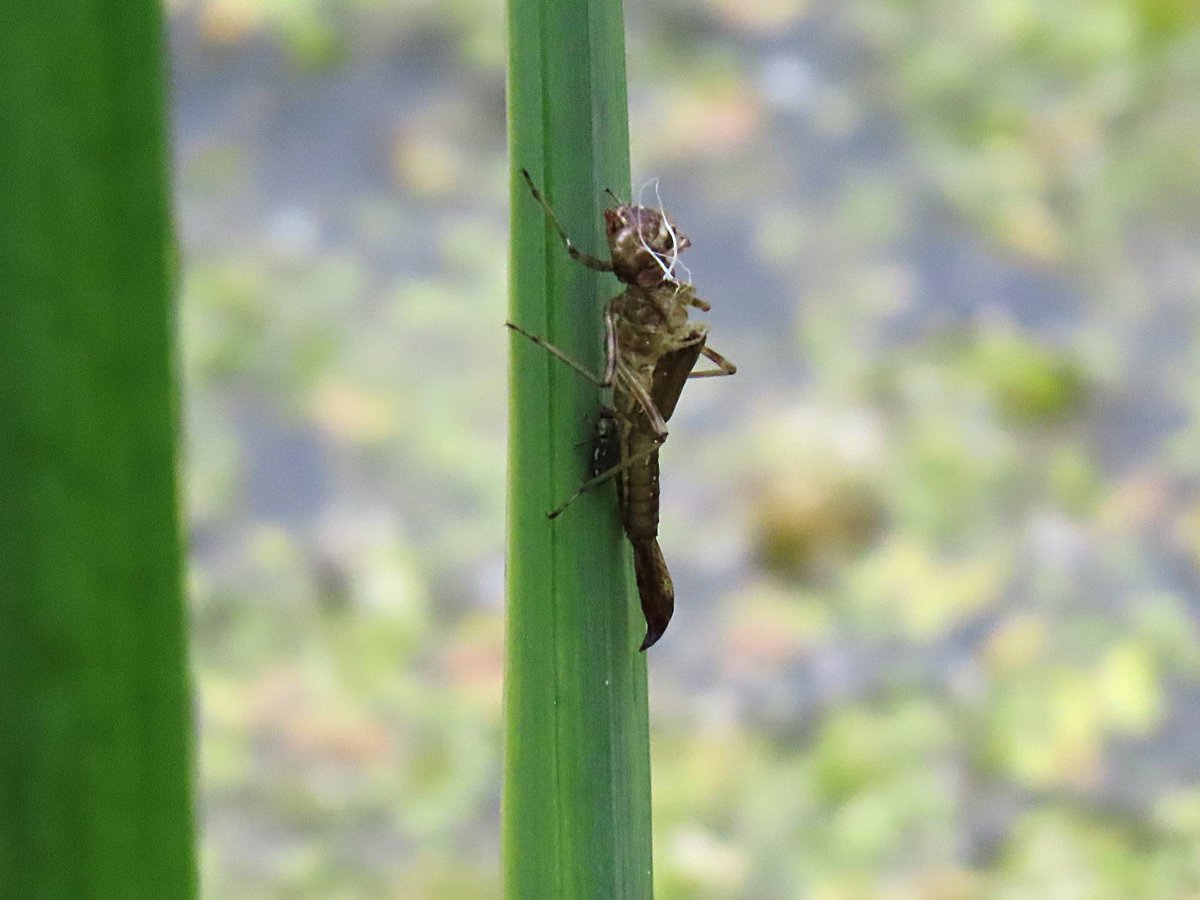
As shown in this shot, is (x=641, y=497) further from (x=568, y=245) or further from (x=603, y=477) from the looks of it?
(x=568, y=245)

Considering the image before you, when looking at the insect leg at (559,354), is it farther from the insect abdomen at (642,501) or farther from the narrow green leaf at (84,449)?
the narrow green leaf at (84,449)

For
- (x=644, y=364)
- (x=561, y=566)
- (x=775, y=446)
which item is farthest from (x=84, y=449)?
(x=775, y=446)

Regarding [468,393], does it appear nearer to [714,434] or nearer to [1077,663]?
[714,434]

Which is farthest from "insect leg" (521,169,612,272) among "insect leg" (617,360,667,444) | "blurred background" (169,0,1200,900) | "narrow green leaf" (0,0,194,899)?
"blurred background" (169,0,1200,900)

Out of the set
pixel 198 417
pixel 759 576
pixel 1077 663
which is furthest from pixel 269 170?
pixel 1077 663

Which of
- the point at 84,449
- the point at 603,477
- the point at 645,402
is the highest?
the point at 645,402

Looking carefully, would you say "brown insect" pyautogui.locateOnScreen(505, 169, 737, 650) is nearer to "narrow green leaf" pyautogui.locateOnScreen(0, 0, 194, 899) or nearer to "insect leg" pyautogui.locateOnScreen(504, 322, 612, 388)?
→ "insect leg" pyautogui.locateOnScreen(504, 322, 612, 388)

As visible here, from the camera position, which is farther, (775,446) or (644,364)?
(775,446)

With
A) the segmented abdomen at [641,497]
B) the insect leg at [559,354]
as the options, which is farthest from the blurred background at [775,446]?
the insect leg at [559,354]
